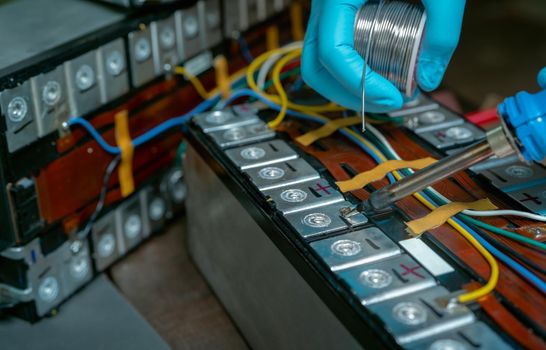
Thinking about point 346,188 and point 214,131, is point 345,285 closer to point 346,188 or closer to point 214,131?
point 346,188

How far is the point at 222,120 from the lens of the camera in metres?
1.31

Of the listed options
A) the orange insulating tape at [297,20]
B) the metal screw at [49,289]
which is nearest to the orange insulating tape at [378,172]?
the metal screw at [49,289]

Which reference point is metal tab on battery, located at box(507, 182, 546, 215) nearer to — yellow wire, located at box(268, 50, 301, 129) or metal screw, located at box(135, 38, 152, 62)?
yellow wire, located at box(268, 50, 301, 129)

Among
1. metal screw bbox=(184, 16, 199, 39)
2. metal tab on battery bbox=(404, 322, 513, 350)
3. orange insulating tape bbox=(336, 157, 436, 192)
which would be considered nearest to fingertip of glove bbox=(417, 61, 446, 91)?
orange insulating tape bbox=(336, 157, 436, 192)

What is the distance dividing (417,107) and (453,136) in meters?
0.12

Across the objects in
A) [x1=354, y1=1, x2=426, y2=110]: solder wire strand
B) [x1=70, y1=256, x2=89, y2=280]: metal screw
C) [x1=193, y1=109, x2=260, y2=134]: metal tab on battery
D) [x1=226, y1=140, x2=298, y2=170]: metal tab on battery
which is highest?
[x1=354, y1=1, x2=426, y2=110]: solder wire strand

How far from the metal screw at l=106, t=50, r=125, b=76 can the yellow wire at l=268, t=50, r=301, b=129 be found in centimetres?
29

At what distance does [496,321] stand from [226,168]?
51cm

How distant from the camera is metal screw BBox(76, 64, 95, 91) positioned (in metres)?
1.22

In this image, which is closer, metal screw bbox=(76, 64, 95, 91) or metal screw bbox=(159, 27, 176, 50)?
metal screw bbox=(76, 64, 95, 91)

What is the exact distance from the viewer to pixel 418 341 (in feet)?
2.74

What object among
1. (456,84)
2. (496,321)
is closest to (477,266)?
(496,321)

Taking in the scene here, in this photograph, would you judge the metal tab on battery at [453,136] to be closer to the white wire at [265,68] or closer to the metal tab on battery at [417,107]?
the metal tab on battery at [417,107]

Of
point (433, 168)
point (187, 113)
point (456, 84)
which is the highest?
point (433, 168)
